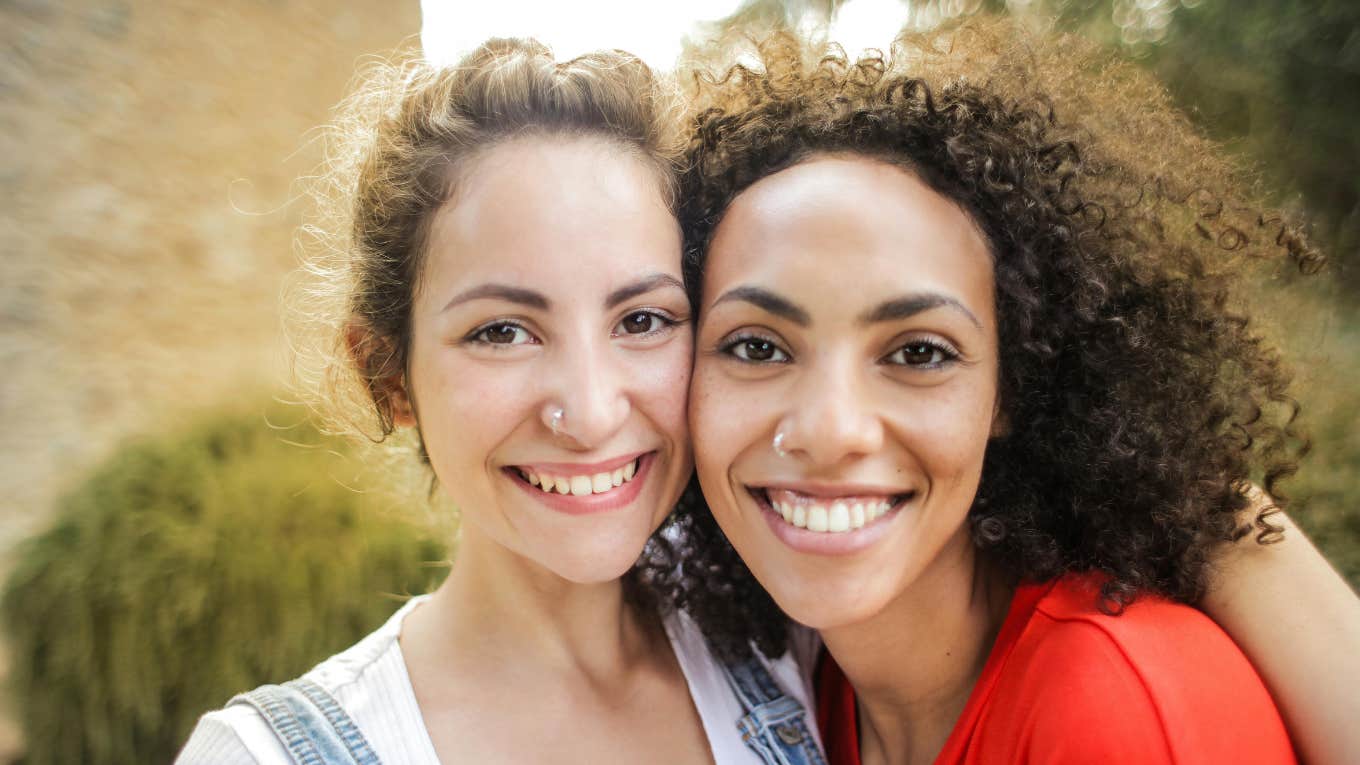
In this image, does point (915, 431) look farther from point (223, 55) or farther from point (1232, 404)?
point (223, 55)

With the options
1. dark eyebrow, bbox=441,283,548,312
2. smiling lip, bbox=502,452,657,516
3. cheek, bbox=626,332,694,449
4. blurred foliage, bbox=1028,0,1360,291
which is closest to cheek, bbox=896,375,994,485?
cheek, bbox=626,332,694,449

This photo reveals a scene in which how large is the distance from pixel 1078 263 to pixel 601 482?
998 mm

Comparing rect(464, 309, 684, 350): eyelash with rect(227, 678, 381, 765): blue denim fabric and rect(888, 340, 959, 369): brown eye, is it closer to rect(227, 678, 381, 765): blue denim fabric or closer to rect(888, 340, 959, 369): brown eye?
rect(888, 340, 959, 369): brown eye

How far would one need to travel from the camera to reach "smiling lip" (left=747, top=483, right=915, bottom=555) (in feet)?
5.74

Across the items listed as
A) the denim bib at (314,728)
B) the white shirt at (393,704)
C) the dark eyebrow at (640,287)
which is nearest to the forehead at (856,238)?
the dark eyebrow at (640,287)

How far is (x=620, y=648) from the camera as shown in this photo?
2.23m

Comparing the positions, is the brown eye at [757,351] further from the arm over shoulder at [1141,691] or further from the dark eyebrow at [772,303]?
the arm over shoulder at [1141,691]

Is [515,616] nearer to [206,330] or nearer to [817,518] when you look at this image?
[817,518]

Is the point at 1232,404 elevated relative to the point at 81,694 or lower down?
elevated

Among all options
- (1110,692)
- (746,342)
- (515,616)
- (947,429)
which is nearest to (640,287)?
(746,342)

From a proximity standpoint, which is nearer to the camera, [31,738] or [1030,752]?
[1030,752]

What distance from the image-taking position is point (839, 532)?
5.75 feet

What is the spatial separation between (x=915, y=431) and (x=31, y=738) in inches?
126

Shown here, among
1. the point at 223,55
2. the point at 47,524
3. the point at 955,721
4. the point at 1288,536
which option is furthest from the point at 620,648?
the point at 223,55
